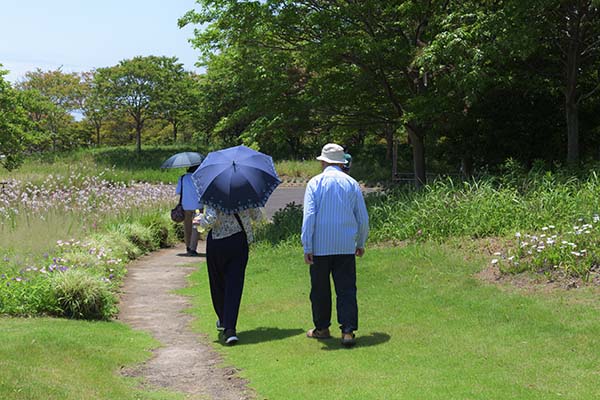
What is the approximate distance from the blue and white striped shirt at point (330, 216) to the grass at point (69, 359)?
76.4 inches

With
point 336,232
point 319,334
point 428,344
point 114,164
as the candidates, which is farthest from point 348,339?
point 114,164

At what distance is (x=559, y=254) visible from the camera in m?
8.50

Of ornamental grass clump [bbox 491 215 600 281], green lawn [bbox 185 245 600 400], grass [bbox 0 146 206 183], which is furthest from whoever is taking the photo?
grass [bbox 0 146 206 183]

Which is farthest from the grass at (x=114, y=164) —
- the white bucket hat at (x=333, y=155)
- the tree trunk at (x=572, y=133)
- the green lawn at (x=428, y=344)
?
the white bucket hat at (x=333, y=155)

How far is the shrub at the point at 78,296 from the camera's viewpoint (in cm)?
862

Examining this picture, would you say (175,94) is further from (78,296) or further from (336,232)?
(336,232)

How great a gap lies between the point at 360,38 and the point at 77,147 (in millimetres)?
47451

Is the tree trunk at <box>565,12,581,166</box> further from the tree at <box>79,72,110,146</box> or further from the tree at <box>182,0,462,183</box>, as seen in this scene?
the tree at <box>79,72,110,146</box>

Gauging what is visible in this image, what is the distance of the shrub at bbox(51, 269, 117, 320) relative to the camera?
28.3ft

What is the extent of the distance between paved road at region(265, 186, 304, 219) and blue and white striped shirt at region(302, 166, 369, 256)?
53.3 ft

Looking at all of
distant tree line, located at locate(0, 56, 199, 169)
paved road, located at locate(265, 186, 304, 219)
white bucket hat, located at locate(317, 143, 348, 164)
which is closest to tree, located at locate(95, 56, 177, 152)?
distant tree line, located at locate(0, 56, 199, 169)

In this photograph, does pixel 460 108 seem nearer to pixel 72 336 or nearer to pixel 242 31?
pixel 242 31

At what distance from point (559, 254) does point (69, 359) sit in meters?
5.47

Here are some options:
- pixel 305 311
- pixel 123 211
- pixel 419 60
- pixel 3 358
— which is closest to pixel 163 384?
pixel 3 358
